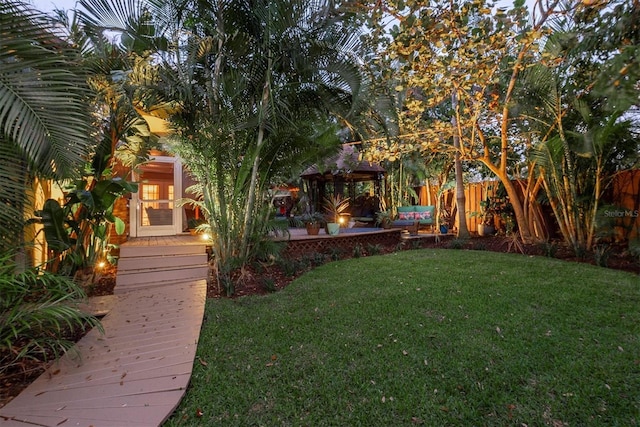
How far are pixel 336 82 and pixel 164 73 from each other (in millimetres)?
2836

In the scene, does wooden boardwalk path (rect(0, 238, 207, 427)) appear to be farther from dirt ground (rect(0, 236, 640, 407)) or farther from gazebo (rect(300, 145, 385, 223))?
gazebo (rect(300, 145, 385, 223))

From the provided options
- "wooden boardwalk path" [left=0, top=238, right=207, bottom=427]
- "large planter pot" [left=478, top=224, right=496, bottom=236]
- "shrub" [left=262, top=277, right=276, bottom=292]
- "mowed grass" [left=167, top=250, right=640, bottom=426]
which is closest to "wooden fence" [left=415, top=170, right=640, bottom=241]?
"mowed grass" [left=167, top=250, right=640, bottom=426]

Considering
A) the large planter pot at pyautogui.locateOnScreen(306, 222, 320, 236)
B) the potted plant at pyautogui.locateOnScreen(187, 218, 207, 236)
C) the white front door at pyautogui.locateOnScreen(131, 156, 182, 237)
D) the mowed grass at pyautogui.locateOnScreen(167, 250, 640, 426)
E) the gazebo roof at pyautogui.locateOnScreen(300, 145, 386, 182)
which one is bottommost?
the mowed grass at pyautogui.locateOnScreen(167, 250, 640, 426)

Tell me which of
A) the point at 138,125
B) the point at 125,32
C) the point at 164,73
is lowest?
the point at 138,125

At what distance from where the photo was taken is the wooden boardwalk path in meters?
2.04

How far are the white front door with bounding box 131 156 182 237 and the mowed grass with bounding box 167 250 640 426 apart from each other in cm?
469

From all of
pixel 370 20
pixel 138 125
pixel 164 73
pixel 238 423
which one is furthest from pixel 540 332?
pixel 138 125

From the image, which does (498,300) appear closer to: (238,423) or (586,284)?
(586,284)

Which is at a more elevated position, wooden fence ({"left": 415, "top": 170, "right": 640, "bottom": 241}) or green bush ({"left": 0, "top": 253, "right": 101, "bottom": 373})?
wooden fence ({"left": 415, "top": 170, "right": 640, "bottom": 241})

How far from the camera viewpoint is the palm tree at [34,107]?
2.71 m

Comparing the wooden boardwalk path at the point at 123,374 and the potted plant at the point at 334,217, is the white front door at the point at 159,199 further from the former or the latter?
the wooden boardwalk path at the point at 123,374

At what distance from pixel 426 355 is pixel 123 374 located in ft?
8.41

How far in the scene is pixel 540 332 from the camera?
3146 millimetres

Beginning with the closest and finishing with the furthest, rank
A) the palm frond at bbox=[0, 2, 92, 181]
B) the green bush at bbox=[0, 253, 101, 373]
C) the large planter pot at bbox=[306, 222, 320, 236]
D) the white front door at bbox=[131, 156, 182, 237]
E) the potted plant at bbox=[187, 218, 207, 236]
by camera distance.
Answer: the green bush at bbox=[0, 253, 101, 373], the palm frond at bbox=[0, 2, 92, 181], the potted plant at bbox=[187, 218, 207, 236], the white front door at bbox=[131, 156, 182, 237], the large planter pot at bbox=[306, 222, 320, 236]
